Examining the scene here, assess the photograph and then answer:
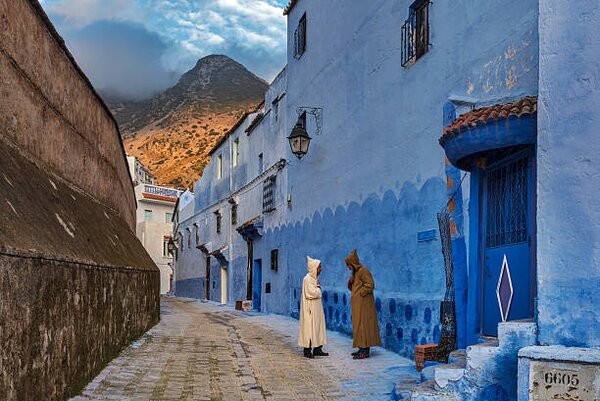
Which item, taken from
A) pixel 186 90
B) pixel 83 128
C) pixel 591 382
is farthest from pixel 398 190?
pixel 186 90

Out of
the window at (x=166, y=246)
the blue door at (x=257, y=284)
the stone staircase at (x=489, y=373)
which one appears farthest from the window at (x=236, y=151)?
the stone staircase at (x=489, y=373)

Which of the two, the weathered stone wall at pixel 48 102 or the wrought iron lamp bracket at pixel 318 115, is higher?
the wrought iron lamp bracket at pixel 318 115

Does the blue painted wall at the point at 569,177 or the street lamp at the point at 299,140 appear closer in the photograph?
the blue painted wall at the point at 569,177

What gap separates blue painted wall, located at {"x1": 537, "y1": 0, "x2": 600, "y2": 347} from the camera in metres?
4.73

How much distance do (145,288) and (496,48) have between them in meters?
8.01

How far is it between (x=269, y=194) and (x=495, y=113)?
15209mm

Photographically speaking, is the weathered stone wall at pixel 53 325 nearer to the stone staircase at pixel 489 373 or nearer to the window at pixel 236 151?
the stone staircase at pixel 489 373

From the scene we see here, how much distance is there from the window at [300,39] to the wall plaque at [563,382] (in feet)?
45.2

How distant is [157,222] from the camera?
47219 millimetres

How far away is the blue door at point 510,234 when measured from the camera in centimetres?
617

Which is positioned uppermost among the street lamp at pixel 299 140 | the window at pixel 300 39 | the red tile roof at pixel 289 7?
the red tile roof at pixel 289 7

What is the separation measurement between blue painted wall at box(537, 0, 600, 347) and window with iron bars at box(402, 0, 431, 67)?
4.85 m

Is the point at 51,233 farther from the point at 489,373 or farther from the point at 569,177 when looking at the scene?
the point at 569,177

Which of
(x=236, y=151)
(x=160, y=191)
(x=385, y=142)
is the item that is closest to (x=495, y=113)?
(x=385, y=142)
